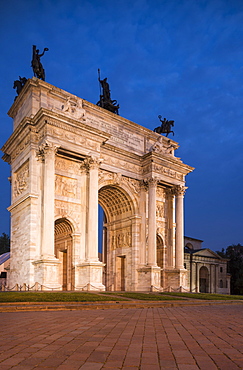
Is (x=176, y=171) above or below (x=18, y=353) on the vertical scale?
above

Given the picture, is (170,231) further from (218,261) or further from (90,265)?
(218,261)

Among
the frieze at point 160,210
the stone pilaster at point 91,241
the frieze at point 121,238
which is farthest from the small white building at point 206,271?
the stone pilaster at point 91,241

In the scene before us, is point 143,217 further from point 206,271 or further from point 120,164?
point 206,271

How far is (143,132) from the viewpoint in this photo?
38875mm

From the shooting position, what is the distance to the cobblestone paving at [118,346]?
4.96m

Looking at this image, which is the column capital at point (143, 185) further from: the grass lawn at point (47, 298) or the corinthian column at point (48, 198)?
the grass lawn at point (47, 298)

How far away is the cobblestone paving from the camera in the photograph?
195 inches

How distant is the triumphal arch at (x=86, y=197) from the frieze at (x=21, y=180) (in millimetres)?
92

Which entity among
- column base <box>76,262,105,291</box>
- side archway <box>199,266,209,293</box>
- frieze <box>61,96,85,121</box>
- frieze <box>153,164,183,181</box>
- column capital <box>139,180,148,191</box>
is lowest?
side archway <box>199,266,209,293</box>

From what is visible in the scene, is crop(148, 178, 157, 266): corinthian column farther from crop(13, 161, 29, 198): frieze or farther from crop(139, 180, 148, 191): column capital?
crop(13, 161, 29, 198): frieze

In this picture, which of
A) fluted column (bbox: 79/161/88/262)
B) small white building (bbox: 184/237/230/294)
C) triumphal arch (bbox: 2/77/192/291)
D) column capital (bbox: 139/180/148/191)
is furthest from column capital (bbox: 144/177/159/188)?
small white building (bbox: 184/237/230/294)

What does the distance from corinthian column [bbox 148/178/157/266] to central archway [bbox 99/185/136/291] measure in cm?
209

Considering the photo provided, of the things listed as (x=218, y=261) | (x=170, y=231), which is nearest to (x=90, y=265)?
(x=170, y=231)

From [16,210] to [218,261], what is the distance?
1863 inches
